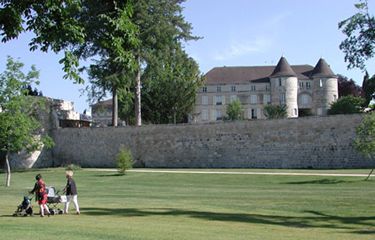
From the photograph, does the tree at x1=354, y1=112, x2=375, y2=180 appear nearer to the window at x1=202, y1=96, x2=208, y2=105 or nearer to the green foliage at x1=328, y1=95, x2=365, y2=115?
the green foliage at x1=328, y1=95, x2=365, y2=115

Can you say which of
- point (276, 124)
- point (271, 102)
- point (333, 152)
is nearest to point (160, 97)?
point (276, 124)

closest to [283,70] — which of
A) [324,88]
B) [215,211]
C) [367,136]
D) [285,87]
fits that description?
[285,87]

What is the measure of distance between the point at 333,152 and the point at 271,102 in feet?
187

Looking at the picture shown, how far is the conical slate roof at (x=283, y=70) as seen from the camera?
88938mm

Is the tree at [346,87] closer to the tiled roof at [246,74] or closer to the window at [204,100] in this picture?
the tiled roof at [246,74]

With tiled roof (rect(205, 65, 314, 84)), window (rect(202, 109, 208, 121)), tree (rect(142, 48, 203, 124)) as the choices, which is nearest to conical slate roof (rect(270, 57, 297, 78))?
tiled roof (rect(205, 65, 314, 84))

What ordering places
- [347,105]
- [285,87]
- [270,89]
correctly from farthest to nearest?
[270,89]
[285,87]
[347,105]

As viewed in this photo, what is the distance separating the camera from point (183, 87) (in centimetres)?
5919

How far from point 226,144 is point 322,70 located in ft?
182

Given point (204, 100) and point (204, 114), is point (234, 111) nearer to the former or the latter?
point (204, 100)

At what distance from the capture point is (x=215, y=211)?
16.2 m

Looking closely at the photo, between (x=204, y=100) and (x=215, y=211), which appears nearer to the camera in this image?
(x=215, y=211)

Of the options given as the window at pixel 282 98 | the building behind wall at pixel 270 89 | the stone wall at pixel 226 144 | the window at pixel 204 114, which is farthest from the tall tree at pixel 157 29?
the window at pixel 204 114

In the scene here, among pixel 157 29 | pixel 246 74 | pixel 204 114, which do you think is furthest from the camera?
pixel 204 114
